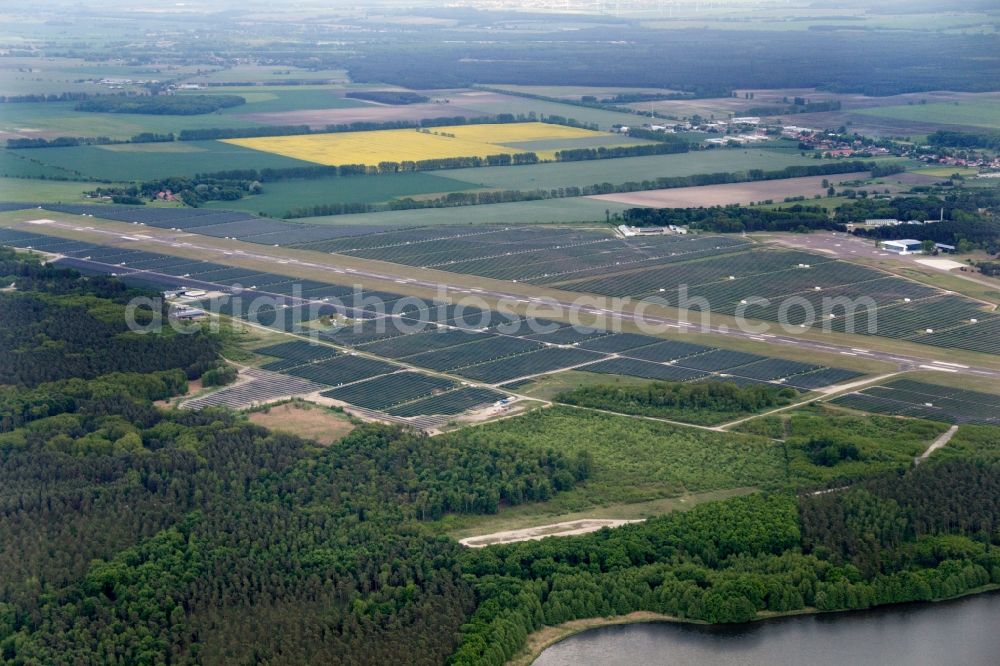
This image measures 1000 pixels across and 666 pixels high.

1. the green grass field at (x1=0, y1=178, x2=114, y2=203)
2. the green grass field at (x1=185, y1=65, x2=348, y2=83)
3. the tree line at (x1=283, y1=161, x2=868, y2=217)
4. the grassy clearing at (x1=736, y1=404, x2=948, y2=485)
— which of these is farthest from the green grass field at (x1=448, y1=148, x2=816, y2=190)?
the green grass field at (x1=185, y1=65, x2=348, y2=83)

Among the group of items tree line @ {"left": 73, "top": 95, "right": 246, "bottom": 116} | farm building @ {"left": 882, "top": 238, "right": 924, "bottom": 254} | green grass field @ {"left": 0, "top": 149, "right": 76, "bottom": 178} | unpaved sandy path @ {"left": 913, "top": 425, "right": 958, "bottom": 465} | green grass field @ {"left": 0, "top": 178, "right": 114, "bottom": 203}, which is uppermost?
tree line @ {"left": 73, "top": 95, "right": 246, "bottom": 116}

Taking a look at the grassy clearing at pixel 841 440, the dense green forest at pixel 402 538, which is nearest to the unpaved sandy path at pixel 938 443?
the grassy clearing at pixel 841 440

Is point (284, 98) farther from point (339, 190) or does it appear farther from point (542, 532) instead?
point (542, 532)

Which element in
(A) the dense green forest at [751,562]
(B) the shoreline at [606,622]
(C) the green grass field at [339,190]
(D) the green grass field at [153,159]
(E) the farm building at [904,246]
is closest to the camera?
(B) the shoreline at [606,622]

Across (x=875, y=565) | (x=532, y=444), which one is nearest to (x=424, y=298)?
(x=532, y=444)

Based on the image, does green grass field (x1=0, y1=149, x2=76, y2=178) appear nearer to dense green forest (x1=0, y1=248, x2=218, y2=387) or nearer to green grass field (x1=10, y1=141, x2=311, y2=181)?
green grass field (x1=10, y1=141, x2=311, y2=181)

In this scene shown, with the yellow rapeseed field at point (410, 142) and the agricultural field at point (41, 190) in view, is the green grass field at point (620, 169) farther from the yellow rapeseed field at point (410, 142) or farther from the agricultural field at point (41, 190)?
the agricultural field at point (41, 190)

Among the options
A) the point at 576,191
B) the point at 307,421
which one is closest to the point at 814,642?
the point at 307,421
